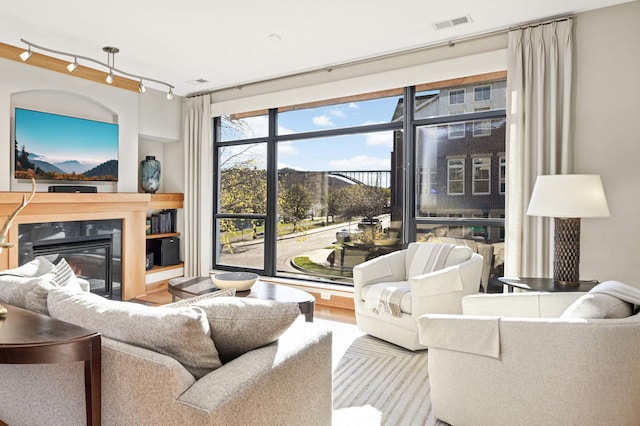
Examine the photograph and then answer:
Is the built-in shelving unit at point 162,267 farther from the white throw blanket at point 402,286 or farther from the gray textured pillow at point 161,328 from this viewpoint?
the gray textured pillow at point 161,328

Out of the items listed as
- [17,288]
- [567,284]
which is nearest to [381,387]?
[567,284]

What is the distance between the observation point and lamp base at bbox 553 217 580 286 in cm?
291

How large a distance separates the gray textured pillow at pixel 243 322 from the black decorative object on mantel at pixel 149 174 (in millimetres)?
4317

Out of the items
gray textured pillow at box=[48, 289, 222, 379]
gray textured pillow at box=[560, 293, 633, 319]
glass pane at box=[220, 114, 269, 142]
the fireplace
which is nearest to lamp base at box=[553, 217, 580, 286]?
gray textured pillow at box=[560, 293, 633, 319]

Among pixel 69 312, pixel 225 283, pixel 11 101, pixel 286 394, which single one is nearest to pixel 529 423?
pixel 286 394

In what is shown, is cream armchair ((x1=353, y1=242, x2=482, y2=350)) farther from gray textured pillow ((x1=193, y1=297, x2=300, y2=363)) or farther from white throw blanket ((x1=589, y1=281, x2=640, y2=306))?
gray textured pillow ((x1=193, y1=297, x2=300, y2=363))

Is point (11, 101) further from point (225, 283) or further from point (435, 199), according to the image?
point (435, 199)

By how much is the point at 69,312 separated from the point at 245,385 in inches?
30.9

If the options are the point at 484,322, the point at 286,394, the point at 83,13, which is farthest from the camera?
the point at 83,13

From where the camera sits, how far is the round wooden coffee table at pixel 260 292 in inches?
121

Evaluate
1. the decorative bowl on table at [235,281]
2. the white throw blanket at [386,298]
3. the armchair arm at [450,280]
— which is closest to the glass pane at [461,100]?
the armchair arm at [450,280]

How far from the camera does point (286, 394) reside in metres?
1.53

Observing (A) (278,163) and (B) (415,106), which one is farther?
(A) (278,163)

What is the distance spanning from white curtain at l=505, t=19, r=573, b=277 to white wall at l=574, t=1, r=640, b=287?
11 centimetres
